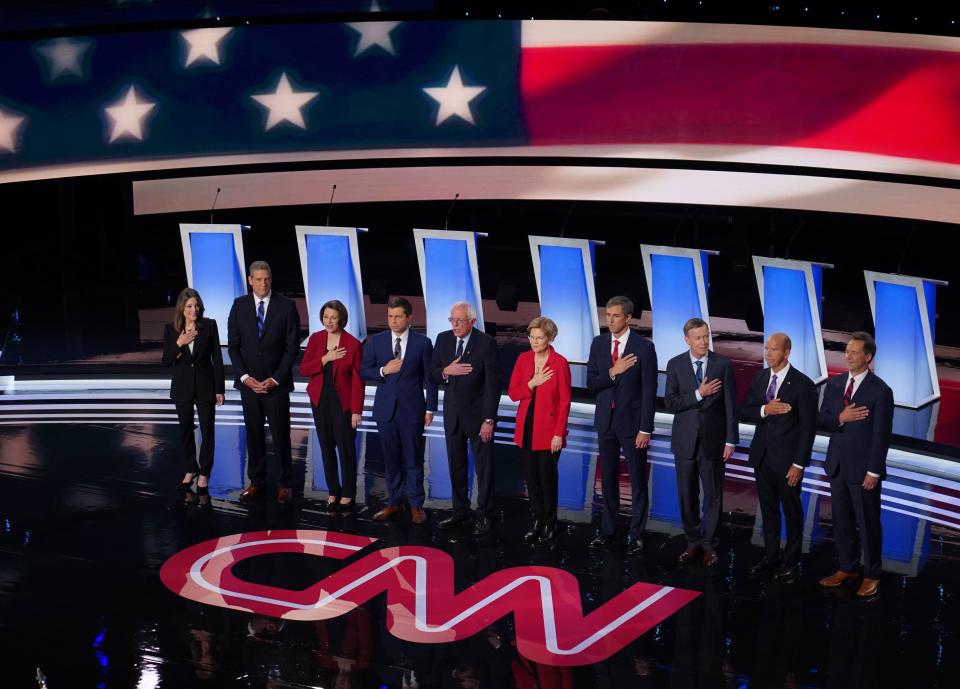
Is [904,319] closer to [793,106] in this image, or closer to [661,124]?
[793,106]

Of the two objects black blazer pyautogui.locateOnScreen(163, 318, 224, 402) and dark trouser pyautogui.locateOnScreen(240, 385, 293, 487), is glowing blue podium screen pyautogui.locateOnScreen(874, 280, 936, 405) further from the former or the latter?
black blazer pyautogui.locateOnScreen(163, 318, 224, 402)

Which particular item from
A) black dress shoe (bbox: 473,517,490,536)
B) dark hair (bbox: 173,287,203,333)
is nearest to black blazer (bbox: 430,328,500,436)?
black dress shoe (bbox: 473,517,490,536)

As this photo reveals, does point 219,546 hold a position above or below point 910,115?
below

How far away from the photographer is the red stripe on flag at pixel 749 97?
11047mm

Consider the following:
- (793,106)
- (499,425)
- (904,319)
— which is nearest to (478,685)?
(499,425)

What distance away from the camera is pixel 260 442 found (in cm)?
841

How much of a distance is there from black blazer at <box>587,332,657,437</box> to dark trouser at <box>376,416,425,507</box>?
1.30 metres

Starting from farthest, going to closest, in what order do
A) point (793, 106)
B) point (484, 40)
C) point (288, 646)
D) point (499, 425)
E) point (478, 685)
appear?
point (484, 40) → point (793, 106) → point (499, 425) → point (288, 646) → point (478, 685)

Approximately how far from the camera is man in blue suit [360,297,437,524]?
7676 mm

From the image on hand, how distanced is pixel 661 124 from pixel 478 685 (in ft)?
25.9

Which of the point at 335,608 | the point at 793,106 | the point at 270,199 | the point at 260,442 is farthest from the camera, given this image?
the point at 270,199

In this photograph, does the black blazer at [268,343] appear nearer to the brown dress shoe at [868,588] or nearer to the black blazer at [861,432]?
the black blazer at [861,432]

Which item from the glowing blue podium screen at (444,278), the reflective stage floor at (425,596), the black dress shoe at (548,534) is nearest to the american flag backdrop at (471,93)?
the glowing blue podium screen at (444,278)

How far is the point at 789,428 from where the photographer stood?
676 cm
